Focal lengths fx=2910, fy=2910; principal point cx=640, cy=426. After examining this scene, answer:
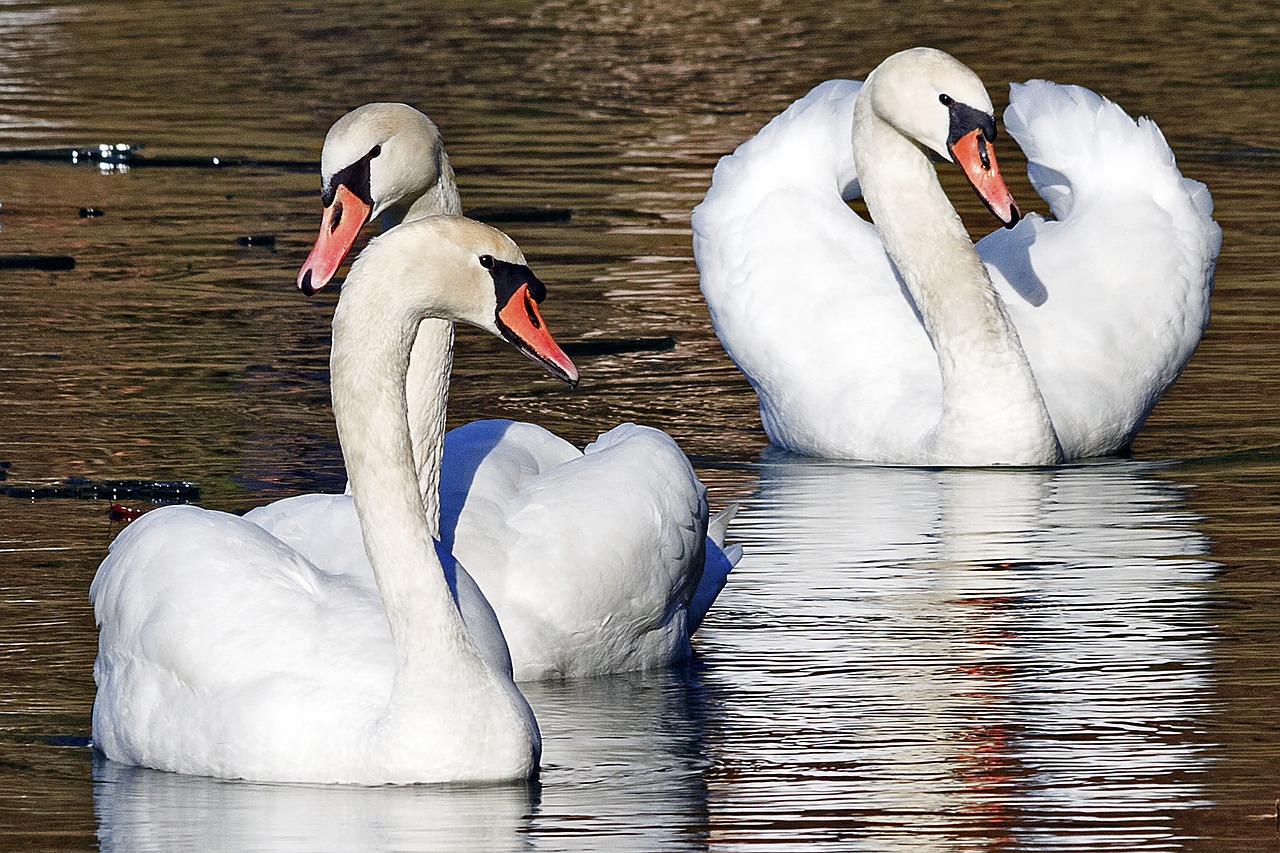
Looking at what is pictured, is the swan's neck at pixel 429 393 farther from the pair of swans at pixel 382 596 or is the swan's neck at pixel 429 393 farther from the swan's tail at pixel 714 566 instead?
the swan's tail at pixel 714 566

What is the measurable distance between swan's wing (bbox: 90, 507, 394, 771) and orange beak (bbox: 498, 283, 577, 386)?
67cm

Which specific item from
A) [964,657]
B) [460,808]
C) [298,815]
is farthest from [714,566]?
[298,815]

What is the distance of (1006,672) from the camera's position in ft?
23.3

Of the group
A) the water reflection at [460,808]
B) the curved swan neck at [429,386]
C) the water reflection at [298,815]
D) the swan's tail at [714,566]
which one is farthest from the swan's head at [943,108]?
the water reflection at [298,815]

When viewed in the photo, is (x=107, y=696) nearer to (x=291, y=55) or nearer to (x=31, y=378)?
(x=31, y=378)

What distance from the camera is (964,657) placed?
23.8 ft

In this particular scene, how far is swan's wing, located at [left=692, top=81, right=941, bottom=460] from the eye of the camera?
9.98 meters

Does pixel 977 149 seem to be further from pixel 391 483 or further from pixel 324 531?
pixel 391 483

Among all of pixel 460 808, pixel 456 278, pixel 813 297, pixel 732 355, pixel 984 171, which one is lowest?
pixel 732 355

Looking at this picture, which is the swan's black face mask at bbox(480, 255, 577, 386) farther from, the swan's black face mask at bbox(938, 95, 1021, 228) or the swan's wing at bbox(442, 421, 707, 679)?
the swan's black face mask at bbox(938, 95, 1021, 228)

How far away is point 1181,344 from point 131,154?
9452mm

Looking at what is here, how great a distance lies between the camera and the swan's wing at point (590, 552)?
6930mm

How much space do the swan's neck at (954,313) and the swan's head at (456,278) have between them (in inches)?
141

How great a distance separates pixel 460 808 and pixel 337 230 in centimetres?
204
